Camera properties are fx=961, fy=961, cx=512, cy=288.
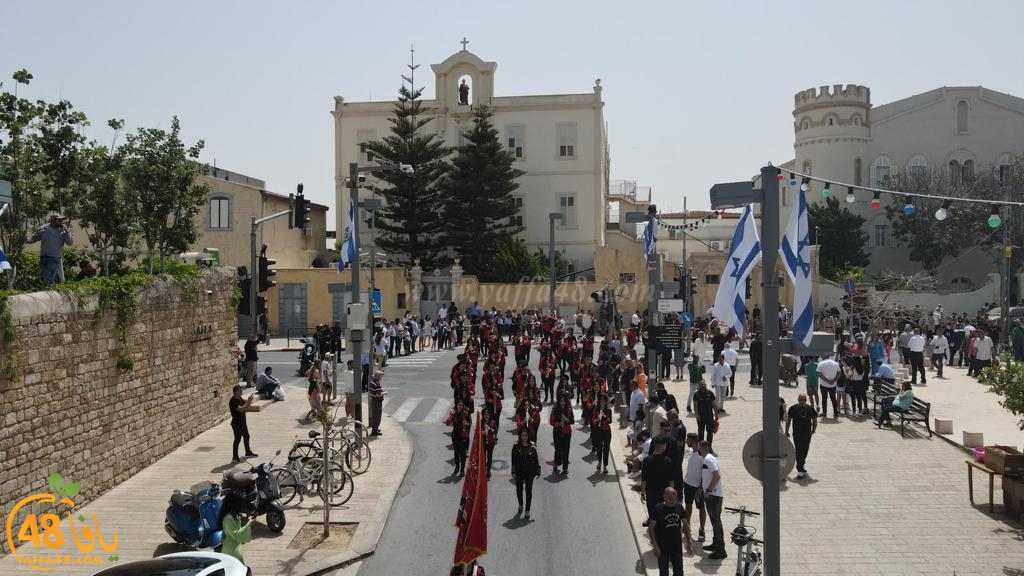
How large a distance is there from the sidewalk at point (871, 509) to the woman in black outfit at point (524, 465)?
154cm

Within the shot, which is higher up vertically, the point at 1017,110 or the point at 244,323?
the point at 1017,110

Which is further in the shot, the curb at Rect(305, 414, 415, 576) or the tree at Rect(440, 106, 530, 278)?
the tree at Rect(440, 106, 530, 278)

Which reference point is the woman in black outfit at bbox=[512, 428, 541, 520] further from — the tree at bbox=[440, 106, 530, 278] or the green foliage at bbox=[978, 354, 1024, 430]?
the tree at bbox=[440, 106, 530, 278]

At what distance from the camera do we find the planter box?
14.0m

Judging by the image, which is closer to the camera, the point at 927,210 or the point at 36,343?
the point at 36,343

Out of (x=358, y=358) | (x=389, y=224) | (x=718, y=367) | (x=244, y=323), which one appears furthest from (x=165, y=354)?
(x=389, y=224)

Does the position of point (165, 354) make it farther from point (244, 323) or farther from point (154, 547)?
point (244, 323)

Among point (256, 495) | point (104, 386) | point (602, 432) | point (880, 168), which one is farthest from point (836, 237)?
point (256, 495)

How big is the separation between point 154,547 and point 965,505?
11.7 m

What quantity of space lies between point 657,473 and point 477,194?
4230cm

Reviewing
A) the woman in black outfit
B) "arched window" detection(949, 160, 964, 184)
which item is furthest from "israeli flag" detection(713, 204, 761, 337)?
"arched window" detection(949, 160, 964, 184)

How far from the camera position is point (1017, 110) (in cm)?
6128

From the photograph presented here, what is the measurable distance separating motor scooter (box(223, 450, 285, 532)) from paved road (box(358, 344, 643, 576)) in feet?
5.18

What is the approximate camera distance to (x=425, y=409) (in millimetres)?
23750
